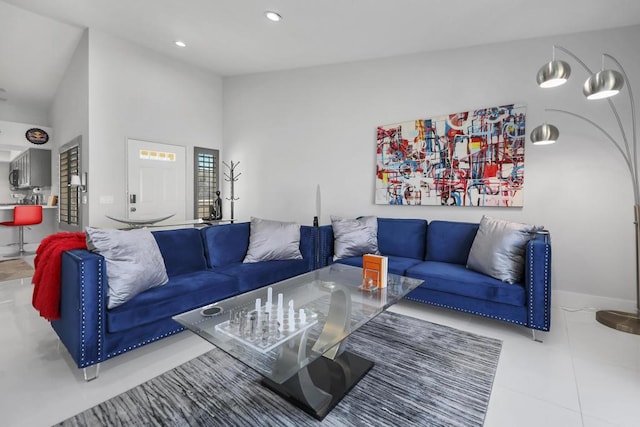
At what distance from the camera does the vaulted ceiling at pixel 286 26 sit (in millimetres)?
2789

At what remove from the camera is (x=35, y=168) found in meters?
6.36

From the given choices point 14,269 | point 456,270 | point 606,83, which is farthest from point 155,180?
point 606,83

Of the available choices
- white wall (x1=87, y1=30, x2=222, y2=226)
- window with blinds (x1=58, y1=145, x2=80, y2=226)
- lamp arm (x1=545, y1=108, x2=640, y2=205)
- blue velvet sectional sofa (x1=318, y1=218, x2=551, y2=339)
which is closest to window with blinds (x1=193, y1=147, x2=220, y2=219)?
white wall (x1=87, y1=30, x2=222, y2=226)

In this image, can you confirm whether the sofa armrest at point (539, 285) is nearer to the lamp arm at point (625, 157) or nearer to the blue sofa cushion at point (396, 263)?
the blue sofa cushion at point (396, 263)

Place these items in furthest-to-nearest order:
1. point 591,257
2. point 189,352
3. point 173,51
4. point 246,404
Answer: point 173,51 < point 591,257 < point 189,352 < point 246,404

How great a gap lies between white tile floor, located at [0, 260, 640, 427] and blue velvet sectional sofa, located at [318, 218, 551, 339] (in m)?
0.22

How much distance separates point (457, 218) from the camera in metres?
3.56

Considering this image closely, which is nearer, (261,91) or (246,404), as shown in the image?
(246,404)

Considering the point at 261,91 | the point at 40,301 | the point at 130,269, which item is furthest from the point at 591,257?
the point at 261,91

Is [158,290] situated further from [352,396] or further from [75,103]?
[75,103]

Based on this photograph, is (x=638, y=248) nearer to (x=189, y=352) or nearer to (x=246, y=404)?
(x=246, y=404)

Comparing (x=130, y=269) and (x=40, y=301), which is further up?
(x=130, y=269)

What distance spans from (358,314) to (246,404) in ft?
2.52

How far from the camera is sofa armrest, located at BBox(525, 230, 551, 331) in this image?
7.48ft
